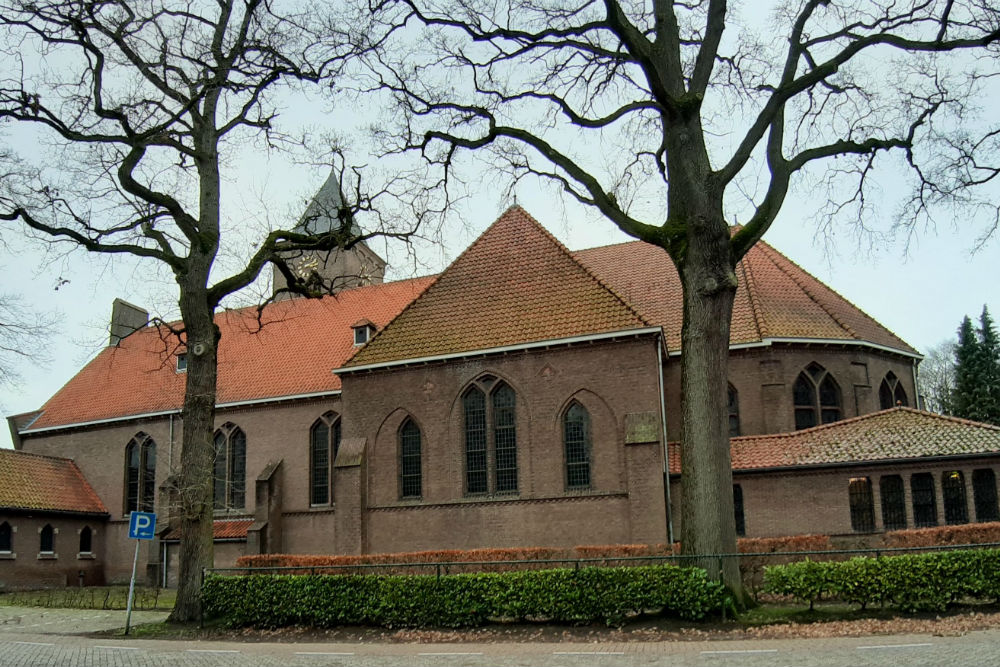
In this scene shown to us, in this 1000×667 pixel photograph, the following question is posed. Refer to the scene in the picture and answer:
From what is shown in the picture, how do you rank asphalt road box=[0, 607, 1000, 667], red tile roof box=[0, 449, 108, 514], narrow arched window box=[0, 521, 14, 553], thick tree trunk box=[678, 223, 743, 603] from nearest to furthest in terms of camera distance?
asphalt road box=[0, 607, 1000, 667]
thick tree trunk box=[678, 223, 743, 603]
narrow arched window box=[0, 521, 14, 553]
red tile roof box=[0, 449, 108, 514]

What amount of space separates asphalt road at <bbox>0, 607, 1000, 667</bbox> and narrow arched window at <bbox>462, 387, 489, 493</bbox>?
9.55 m

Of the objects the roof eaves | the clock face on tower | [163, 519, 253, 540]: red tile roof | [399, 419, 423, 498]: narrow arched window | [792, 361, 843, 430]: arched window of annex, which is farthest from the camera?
[163, 519, 253, 540]: red tile roof

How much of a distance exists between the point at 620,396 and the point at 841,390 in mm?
7686

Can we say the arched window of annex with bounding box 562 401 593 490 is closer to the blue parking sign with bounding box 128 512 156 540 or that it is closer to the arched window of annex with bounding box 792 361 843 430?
the arched window of annex with bounding box 792 361 843 430

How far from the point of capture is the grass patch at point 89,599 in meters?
25.8

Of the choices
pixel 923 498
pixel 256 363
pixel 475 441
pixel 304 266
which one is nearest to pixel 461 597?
pixel 475 441

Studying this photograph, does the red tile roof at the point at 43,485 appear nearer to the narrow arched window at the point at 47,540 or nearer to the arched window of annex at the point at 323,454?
the narrow arched window at the point at 47,540

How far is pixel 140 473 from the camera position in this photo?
3591 cm

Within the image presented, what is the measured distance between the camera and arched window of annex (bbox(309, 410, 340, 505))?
Answer: 31094 millimetres

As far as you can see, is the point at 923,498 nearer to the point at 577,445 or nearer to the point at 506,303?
the point at 577,445

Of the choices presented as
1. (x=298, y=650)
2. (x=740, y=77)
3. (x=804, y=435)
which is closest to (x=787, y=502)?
(x=804, y=435)

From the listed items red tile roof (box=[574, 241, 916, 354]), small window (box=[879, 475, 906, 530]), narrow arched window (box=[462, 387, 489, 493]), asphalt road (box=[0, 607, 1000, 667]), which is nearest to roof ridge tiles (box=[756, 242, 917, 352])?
red tile roof (box=[574, 241, 916, 354])

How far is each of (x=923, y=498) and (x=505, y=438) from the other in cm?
1082

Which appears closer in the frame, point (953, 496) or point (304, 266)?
point (953, 496)
